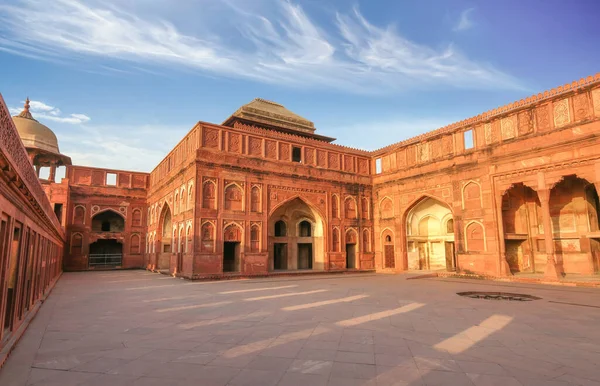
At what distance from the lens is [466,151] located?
56.3 ft

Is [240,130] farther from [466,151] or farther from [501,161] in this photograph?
[501,161]

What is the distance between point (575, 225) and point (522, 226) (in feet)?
6.55

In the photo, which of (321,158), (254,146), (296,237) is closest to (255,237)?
(296,237)

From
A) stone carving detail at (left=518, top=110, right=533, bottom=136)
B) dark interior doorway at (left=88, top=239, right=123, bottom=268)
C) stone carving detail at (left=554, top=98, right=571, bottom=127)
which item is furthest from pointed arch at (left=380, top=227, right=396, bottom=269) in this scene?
dark interior doorway at (left=88, top=239, right=123, bottom=268)

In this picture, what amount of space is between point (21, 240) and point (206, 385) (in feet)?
13.4

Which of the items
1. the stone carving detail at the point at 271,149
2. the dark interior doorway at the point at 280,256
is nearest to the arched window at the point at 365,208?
the dark interior doorway at the point at 280,256

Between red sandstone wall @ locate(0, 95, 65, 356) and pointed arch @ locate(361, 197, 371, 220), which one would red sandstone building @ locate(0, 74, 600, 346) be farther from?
red sandstone wall @ locate(0, 95, 65, 356)

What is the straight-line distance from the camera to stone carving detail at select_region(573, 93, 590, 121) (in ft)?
44.8

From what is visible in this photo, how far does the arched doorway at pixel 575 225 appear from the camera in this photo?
1512 centimetres

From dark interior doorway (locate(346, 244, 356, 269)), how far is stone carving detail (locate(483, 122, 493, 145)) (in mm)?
8857

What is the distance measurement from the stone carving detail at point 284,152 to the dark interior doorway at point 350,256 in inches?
244

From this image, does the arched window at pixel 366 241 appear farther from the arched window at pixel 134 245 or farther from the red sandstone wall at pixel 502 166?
the arched window at pixel 134 245

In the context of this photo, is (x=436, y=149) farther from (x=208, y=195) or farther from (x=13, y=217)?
(x=13, y=217)

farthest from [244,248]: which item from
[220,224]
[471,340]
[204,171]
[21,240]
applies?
[471,340]
